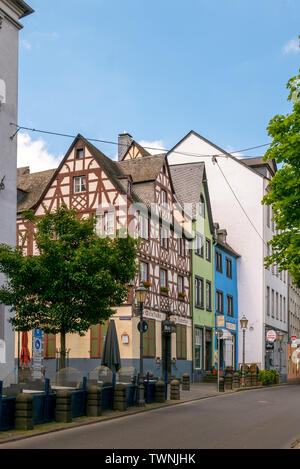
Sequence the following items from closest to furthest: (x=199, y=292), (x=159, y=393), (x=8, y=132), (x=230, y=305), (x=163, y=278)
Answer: (x=8, y=132) < (x=159, y=393) < (x=163, y=278) < (x=199, y=292) < (x=230, y=305)

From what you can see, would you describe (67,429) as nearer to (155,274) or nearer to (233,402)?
(233,402)

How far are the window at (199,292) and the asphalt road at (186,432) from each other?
68.8ft

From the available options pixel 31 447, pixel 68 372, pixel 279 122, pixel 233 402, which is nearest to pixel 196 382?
pixel 233 402

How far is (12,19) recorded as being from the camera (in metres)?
21.7

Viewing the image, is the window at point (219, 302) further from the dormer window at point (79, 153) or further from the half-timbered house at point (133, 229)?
the dormer window at point (79, 153)

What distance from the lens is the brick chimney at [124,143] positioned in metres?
45.6

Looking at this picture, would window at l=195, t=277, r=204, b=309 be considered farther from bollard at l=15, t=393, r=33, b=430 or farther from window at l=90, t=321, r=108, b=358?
bollard at l=15, t=393, r=33, b=430

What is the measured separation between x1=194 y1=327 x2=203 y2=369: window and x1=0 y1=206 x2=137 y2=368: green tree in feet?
66.8

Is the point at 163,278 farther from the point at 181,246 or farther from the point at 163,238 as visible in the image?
the point at 181,246

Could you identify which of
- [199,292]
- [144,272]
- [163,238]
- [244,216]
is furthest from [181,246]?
[244,216]

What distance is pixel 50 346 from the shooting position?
3334 cm

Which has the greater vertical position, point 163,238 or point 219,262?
point 163,238

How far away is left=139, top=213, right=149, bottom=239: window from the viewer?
3350 centimetres

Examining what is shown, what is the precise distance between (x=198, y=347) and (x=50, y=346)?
1089 centimetres
